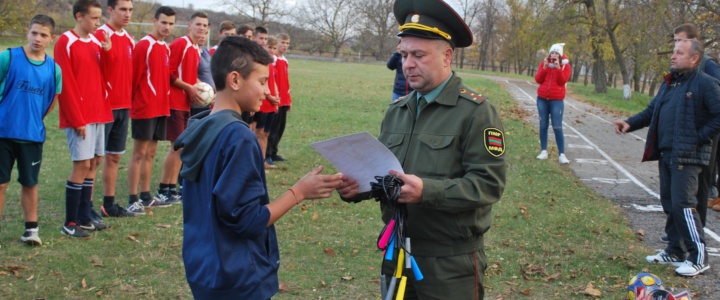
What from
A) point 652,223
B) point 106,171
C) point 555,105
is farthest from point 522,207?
point 106,171

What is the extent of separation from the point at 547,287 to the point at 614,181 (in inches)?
239

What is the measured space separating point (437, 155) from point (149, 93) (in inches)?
223

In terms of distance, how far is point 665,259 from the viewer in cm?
659

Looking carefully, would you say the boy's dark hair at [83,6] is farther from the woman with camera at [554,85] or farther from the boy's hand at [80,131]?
the woman with camera at [554,85]

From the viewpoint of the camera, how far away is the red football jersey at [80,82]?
21.6ft

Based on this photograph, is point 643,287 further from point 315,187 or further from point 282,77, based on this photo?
point 282,77

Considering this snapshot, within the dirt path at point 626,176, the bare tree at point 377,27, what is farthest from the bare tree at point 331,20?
the dirt path at point 626,176

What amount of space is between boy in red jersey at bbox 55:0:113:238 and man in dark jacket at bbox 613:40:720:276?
17.8ft

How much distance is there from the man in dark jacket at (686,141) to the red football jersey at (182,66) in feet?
17.3

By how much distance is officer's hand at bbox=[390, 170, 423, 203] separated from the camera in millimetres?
2920

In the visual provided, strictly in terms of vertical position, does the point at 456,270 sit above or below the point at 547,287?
above

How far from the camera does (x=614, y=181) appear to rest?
11320mm

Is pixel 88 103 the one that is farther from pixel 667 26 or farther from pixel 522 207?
pixel 667 26

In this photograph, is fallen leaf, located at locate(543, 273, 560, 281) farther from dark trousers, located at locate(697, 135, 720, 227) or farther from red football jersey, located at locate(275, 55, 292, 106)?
red football jersey, located at locate(275, 55, 292, 106)
